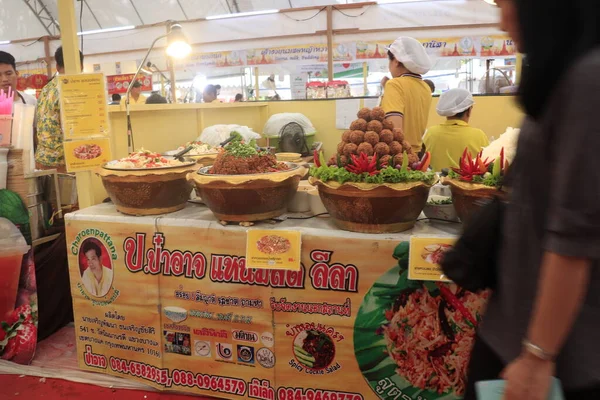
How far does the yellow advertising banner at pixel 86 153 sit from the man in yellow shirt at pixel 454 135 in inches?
84.5

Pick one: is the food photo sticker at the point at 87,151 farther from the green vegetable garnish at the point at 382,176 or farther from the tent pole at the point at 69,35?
the green vegetable garnish at the point at 382,176

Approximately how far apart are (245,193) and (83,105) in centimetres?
125

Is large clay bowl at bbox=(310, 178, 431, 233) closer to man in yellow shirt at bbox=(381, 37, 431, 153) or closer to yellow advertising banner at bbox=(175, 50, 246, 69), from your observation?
man in yellow shirt at bbox=(381, 37, 431, 153)

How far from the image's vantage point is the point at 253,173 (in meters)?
2.22

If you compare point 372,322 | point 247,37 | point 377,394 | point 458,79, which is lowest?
point 377,394

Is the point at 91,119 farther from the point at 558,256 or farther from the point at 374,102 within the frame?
the point at 374,102

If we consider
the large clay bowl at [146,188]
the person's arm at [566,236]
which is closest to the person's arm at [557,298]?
the person's arm at [566,236]

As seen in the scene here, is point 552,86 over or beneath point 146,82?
beneath

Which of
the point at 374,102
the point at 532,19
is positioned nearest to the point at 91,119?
the point at 532,19

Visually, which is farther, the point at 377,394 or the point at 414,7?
the point at 414,7

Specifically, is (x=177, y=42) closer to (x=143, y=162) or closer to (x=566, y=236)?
(x=143, y=162)

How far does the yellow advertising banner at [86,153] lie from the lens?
2.76 m

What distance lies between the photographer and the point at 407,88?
289 centimetres

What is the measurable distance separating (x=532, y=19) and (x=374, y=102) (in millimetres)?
4613
